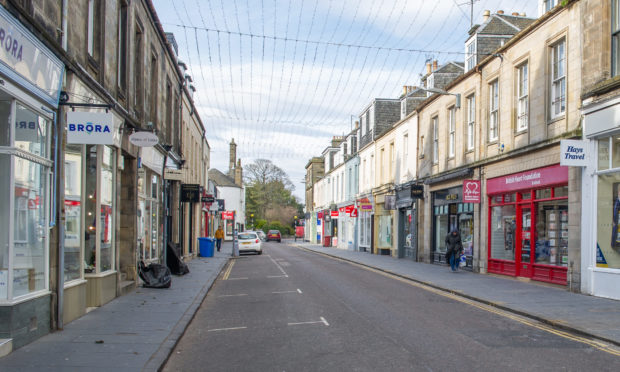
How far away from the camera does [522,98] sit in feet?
55.2

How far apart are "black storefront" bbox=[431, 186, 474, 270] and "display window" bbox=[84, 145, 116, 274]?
13.2 metres

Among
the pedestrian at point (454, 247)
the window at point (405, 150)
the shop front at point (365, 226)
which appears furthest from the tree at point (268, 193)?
the pedestrian at point (454, 247)

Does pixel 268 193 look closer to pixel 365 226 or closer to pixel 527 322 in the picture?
pixel 365 226

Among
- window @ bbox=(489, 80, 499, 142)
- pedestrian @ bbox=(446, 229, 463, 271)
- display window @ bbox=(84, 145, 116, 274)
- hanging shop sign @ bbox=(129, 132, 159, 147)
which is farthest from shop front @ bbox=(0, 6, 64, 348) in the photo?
pedestrian @ bbox=(446, 229, 463, 271)

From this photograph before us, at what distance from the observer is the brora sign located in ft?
28.3

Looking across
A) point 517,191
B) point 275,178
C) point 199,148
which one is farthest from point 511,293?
point 275,178

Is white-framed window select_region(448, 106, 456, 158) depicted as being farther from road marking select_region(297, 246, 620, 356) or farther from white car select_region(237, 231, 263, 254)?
white car select_region(237, 231, 263, 254)

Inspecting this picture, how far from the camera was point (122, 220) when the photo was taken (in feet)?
45.8

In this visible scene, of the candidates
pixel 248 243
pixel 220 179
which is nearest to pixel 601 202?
pixel 248 243

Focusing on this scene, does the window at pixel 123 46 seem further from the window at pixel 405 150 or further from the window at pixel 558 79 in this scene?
the window at pixel 405 150

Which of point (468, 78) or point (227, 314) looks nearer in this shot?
point (227, 314)

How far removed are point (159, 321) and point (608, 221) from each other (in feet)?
33.2

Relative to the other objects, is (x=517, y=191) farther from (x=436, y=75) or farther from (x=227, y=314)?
(x=436, y=75)

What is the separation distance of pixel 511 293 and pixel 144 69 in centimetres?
1131
